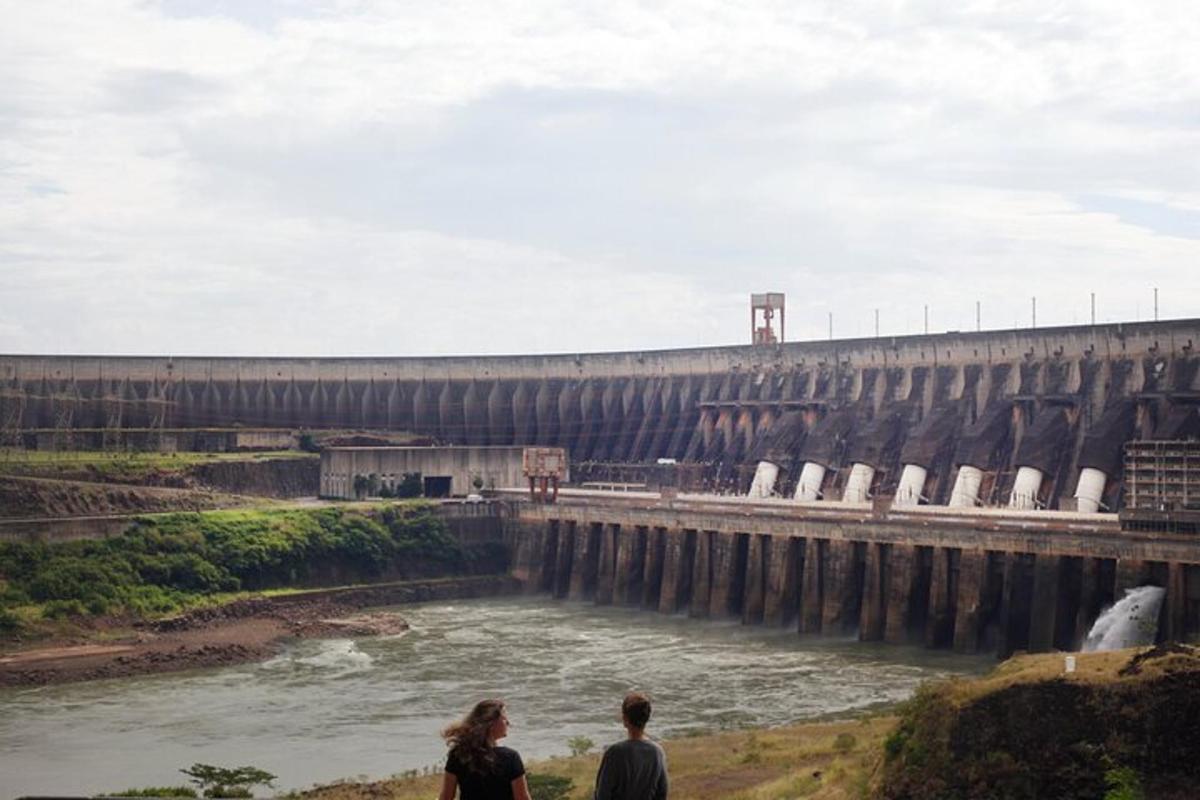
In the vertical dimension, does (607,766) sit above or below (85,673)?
above

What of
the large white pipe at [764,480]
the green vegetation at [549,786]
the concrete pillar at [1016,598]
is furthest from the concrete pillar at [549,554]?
the green vegetation at [549,786]

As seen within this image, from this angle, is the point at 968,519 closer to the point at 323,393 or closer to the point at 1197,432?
the point at 1197,432

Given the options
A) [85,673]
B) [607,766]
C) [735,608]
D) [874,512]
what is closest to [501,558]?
[735,608]

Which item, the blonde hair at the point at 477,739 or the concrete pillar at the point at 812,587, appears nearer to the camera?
the blonde hair at the point at 477,739

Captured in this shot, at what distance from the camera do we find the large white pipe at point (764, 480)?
265ft

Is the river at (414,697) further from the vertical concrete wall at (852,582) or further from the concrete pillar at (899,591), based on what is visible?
the vertical concrete wall at (852,582)

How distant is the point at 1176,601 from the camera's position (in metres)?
45.4

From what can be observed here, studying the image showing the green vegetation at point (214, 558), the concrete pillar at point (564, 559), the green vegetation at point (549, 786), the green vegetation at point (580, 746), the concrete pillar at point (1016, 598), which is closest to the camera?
the green vegetation at point (549, 786)

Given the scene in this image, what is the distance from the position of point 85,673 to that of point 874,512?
2793 cm

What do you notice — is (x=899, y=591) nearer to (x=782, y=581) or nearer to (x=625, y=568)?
(x=782, y=581)

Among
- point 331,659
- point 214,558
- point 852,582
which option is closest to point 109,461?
point 214,558

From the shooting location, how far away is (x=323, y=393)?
102m

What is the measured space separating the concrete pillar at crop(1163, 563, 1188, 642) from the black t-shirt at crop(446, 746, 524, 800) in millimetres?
37493

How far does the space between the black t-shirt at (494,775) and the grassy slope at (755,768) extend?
1651 cm
